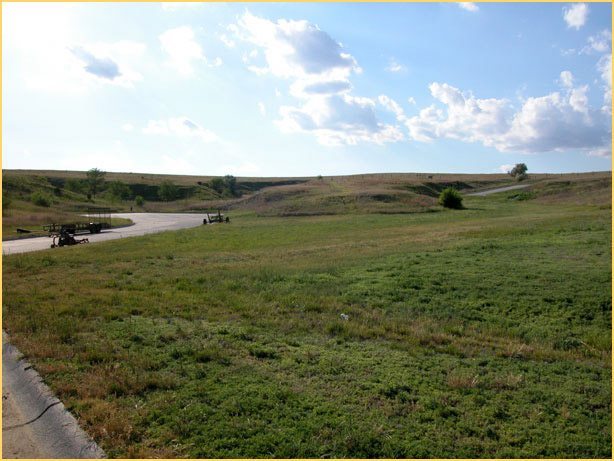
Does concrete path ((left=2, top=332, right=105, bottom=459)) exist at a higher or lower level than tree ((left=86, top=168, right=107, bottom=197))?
lower

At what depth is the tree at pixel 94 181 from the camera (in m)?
115

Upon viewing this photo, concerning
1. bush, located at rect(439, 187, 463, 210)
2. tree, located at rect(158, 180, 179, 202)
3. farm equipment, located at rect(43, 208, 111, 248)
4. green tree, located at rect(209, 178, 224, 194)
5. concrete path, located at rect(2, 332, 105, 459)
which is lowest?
concrete path, located at rect(2, 332, 105, 459)

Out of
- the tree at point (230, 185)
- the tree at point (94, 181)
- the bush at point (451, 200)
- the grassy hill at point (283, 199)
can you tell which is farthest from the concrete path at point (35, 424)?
the tree at point (230, 185)

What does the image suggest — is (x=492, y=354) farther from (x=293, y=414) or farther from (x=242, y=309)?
(x=242, y=309)

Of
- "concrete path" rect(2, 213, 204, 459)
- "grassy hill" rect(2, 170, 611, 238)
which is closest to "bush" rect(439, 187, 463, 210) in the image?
"grassy hill" rect(2, 170, 611, 238)

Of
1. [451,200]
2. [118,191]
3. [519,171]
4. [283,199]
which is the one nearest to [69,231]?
[283,199]

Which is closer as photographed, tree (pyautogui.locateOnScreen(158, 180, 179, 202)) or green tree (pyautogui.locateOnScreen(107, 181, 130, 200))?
green tree (pyautogui.locateOnScreen(107, 181, 130, 200))

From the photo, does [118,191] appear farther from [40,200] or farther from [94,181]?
[40,200]

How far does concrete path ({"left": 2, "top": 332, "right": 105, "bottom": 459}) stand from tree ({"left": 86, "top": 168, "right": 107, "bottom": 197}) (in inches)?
4507

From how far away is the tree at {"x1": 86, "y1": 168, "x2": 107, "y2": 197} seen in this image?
378ft

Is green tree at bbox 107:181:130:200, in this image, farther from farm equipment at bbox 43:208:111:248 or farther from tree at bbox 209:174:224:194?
farm equipment at bbox 43:208:111:248

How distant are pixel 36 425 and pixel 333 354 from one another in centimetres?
456

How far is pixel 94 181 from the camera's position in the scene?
116000 mm

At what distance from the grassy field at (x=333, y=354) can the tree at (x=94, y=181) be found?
105565 millimetres
